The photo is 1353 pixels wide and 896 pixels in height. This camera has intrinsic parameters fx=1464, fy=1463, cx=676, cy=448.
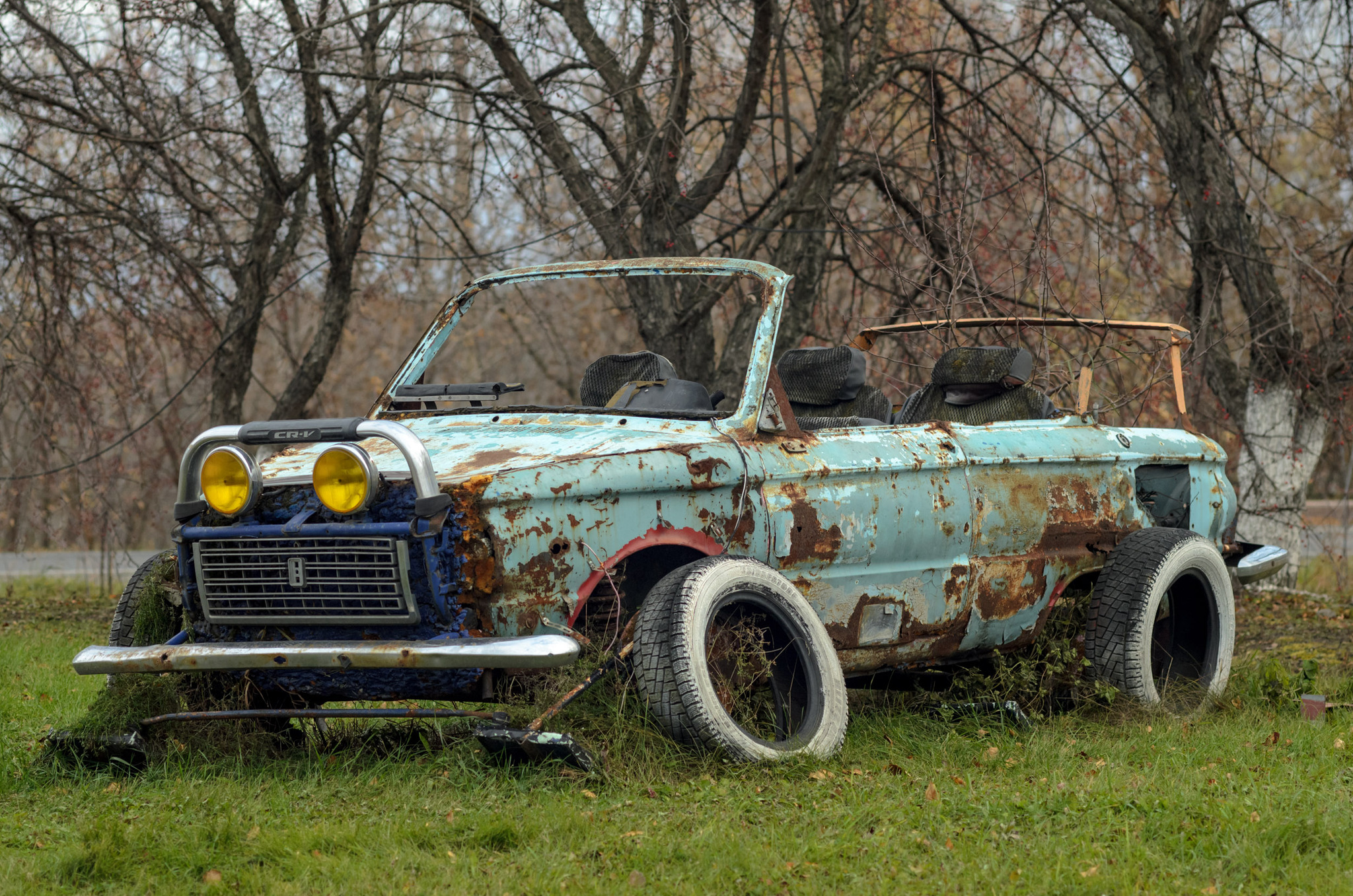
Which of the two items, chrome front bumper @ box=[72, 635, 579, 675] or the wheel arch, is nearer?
chrome front bumper @ box=[72, 635, 579, 675]

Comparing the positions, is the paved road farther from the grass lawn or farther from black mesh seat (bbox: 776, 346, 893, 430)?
the grass lawn

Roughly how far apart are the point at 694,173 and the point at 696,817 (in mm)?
7207

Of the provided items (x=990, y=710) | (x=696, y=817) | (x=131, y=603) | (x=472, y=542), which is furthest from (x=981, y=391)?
(x=131, y=603)

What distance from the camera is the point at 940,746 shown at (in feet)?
15.7

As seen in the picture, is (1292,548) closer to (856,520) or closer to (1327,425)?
(1327,425)

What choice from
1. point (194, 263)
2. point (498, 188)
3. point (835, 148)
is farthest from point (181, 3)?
point (835, 148)

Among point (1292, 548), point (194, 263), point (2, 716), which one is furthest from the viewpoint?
point (1292, 548)

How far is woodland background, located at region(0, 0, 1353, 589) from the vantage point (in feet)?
29.6

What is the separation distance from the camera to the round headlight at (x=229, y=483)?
13.9 feet

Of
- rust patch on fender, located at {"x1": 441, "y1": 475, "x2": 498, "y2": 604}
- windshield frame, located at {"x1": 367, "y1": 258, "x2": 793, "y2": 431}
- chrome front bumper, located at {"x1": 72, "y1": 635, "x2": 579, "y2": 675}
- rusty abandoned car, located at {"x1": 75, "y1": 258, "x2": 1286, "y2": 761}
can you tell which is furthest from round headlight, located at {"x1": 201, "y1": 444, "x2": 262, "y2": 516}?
windshield frame, located at {"x1": 367, "y1": 258, "x2": 793, "y2": 431}

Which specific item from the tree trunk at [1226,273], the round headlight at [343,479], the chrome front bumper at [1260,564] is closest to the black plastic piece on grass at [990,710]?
the chrome front bumper at [1260,564]

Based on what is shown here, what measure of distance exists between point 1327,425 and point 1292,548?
0.95 m

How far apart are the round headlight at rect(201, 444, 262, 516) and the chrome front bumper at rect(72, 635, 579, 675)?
399mm

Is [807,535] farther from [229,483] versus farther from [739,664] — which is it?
[229,483]
